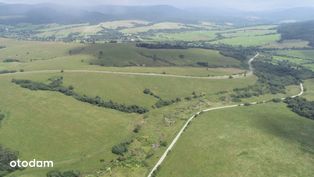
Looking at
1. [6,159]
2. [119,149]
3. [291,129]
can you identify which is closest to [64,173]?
[6,159]

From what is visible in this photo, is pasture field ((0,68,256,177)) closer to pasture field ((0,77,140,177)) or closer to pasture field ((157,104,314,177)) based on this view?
pasture field ((0,77,140,177))

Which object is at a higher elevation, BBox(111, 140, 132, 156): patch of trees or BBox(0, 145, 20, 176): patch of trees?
BBox(0, 145, 20, 176): patch of trees

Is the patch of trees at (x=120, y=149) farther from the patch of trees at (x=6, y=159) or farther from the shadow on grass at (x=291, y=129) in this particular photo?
the shadow on grass at (x=291, y=129)

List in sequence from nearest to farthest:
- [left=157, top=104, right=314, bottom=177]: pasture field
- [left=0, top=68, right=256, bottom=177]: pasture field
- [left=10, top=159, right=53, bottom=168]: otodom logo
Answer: [left=157, top=104, right=314, bottom=177]: pasture field → [left=10, top=159, right=53, bottom=168]: otodom logo → [left=0, top=68, right=256, bottom=177]: pasture field

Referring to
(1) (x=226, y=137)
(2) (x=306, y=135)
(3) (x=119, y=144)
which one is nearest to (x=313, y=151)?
(2) (x=306, y=135)

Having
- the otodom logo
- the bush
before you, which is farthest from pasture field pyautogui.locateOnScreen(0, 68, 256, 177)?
A: the otodom logo

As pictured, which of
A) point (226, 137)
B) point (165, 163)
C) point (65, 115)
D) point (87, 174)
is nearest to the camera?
point (87, 174)

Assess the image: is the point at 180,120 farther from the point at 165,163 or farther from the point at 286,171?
the point at 286,171

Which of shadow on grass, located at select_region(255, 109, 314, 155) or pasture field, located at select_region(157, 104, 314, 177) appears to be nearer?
pasture field, located at select_region(157, 104, 314, 177)
